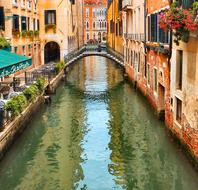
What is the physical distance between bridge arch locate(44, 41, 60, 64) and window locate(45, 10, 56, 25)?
9.37 ft

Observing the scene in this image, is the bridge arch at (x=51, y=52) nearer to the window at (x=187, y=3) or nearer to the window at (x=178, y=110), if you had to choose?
the window at (x=178, y=110)

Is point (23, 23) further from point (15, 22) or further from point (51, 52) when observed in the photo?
point (51, 52)

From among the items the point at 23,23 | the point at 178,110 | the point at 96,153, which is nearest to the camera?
the point at 96,153

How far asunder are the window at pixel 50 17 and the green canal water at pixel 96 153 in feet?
56.8

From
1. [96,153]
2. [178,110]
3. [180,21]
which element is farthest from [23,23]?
[180,21]

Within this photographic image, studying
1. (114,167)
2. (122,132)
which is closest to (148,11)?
(122,132)

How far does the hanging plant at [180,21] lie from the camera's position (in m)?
10.7

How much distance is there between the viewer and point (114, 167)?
12867mm

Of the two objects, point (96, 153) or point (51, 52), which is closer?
point (96, 153)

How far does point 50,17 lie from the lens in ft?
128

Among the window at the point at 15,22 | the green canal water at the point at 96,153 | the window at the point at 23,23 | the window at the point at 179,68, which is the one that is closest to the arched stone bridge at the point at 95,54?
the window at the point at 23,23

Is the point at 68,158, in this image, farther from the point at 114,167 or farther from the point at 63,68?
the point at 63,68

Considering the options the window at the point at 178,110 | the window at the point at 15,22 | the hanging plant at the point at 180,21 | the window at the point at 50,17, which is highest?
the window at the point at 50,17

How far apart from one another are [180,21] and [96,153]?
560cm
